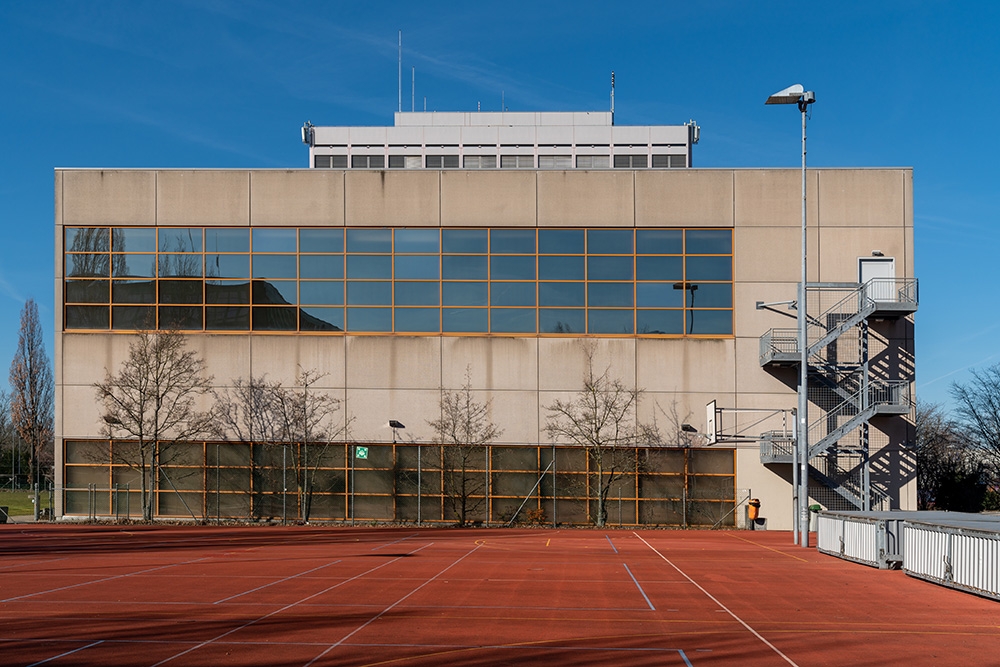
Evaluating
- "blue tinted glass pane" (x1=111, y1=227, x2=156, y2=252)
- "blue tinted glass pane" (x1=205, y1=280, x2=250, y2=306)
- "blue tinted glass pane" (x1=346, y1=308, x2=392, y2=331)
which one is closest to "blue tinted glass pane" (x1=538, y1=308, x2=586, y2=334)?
"blue tinted glass pane" (x1=346, y1=308, x2=392, y2=331)

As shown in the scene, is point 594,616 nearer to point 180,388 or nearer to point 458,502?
point 458,502

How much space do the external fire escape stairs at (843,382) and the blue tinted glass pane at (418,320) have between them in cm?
1487

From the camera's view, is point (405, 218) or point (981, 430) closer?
point (405, 218)

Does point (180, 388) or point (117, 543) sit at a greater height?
point (180, 388)

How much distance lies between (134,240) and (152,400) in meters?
7.69

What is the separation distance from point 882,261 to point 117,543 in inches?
1331

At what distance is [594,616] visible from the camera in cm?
1628

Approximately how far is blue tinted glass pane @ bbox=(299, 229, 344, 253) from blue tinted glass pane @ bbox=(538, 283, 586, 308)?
9781mm

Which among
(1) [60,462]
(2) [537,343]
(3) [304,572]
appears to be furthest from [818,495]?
(1) [60,462]

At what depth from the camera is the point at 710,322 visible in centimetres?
4106

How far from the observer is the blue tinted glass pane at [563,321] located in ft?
136

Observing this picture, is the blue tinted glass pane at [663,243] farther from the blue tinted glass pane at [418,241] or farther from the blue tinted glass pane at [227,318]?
the blue tinted glass pane at [227,318]

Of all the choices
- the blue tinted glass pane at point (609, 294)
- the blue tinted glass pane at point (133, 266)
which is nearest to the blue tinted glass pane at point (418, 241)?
the blue tinted glass pane at point (609, 294)

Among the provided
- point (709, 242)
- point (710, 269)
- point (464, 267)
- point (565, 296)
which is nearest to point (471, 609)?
point (565, 296)
